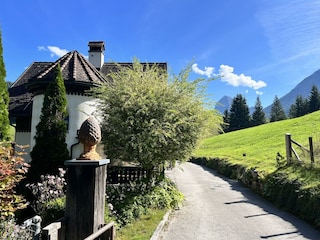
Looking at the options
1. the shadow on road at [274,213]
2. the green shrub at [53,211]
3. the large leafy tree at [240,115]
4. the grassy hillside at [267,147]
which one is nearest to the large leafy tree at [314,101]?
the large leafy tree at [240,115]

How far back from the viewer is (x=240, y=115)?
71375mm

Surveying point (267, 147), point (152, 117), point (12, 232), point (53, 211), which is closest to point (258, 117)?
point (267, 147)

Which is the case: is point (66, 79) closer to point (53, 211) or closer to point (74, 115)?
point (74, 115)

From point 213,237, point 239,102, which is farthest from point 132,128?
point 239,102

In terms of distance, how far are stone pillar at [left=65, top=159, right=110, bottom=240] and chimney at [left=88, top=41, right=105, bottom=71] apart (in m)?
22.5

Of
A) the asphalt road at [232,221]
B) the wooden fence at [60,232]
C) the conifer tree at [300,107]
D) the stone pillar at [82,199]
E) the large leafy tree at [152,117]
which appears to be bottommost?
the asphalt road at [232,221]

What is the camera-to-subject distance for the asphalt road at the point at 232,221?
7422mm

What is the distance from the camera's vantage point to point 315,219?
26.4ft

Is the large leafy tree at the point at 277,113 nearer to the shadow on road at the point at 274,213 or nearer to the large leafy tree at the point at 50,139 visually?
the shadow on road at the point at 274,213

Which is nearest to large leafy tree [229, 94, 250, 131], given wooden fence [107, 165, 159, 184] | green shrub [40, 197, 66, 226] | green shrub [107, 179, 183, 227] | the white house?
the white house

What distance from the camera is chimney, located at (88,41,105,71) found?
977 inches

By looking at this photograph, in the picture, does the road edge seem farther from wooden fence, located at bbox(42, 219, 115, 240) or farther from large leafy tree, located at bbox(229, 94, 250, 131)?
large leafy tree, located at bbox(229, 94, 250, 131)

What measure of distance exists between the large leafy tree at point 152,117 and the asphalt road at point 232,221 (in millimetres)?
2192

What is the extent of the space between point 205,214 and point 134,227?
9.40 ft
